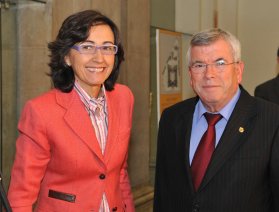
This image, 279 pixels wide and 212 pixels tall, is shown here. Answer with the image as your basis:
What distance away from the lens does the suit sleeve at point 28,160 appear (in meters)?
2.43

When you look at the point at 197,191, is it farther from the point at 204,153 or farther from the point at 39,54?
the point at 39,54

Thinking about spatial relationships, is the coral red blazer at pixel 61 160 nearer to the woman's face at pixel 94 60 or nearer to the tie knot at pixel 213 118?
the woman's face at pixel 94 60

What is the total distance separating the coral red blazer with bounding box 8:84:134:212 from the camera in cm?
244

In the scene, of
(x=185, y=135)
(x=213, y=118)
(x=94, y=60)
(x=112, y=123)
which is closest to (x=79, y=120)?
(x=112, y=123)

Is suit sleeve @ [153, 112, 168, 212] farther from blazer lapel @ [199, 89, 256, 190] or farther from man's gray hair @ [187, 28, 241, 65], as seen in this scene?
man's gray hair @ [187, 28, 241, 65]

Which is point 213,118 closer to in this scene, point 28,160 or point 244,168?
point 244,168

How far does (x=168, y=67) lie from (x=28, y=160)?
3.94 m

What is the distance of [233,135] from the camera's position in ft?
8.35

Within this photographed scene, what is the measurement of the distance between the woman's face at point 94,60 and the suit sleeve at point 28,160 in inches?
13.4

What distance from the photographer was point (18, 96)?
422 centimetres

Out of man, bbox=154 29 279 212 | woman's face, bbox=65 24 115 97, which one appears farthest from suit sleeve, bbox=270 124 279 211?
woman's face, bbox=65 24 115 97

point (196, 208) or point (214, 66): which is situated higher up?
point (214, 66)

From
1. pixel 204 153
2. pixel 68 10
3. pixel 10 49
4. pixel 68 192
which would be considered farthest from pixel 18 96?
pixel 204 153

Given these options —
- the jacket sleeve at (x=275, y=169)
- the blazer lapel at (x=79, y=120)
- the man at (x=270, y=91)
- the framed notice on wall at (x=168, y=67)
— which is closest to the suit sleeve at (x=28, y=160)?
the blazer lapel at (x=79, y=120)
